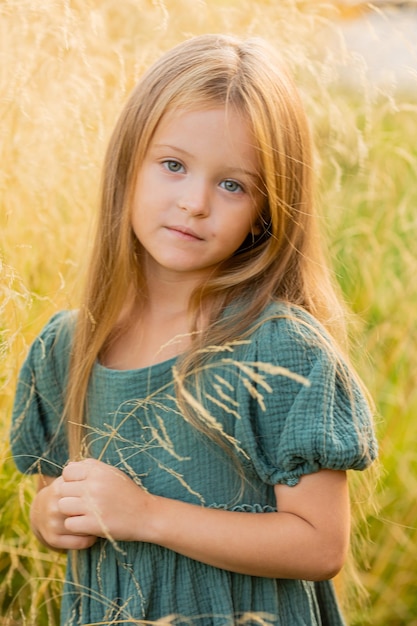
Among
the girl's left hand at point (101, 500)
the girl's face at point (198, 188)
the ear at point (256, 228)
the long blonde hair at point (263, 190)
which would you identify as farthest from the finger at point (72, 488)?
the ear at point (256, 228)

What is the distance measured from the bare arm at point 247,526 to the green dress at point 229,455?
0.04m

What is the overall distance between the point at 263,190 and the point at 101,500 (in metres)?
0.50

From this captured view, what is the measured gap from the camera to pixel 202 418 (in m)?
1.29

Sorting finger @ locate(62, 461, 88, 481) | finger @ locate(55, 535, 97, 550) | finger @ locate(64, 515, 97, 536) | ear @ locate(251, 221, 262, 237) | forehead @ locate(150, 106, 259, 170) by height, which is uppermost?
forehead @ locate(150, 106, 259, 170)

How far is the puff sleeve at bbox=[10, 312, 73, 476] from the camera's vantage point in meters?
1.53

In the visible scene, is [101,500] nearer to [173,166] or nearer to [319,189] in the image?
[173,166]

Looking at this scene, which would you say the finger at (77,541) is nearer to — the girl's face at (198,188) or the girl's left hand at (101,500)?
the girl's left hand at (101,500)

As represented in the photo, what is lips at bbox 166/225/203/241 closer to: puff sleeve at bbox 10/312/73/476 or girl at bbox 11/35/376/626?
girl at bbox 11/35/376/626

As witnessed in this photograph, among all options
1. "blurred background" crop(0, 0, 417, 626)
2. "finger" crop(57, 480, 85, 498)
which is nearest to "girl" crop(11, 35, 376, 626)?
"finger" crop(57, 480, 85, 498)

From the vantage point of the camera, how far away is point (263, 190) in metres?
1.34

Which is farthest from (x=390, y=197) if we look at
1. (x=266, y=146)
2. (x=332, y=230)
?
(x=266, y=146)

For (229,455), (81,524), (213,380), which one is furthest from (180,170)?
(81,524)

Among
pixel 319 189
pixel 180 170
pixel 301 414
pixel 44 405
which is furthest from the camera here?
pixel 319 189

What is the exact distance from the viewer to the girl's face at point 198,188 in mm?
1266
